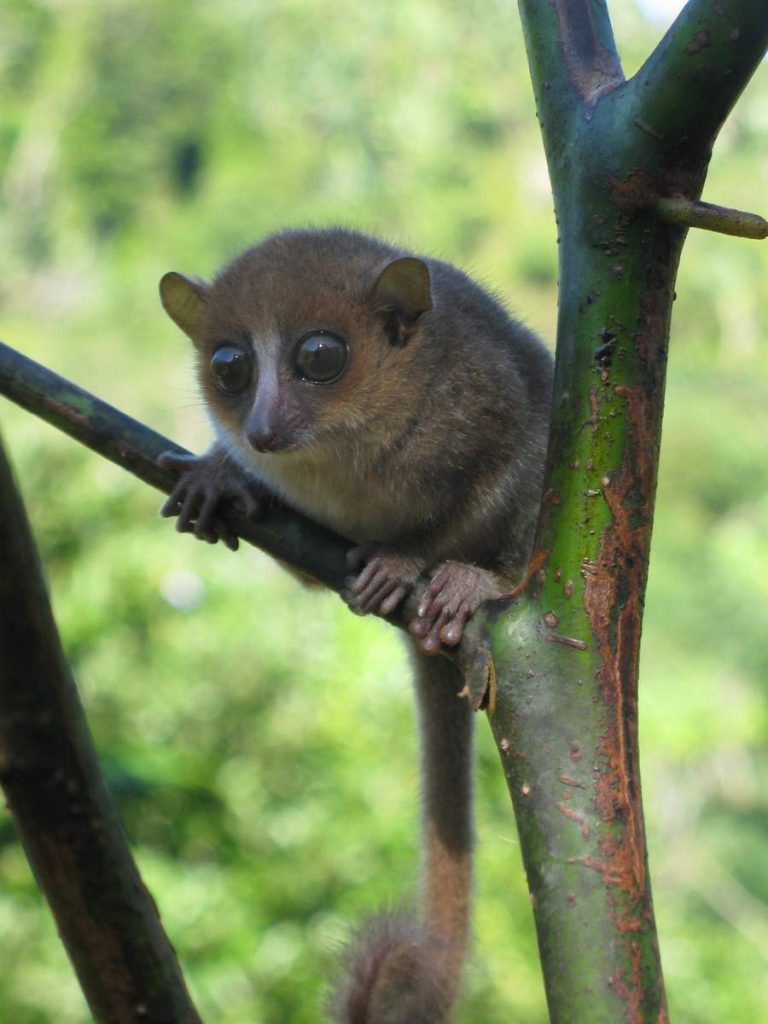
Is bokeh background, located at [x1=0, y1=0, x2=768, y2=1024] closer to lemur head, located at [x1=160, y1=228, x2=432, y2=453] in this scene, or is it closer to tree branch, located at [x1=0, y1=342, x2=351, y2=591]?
lemur head, located at [x1=160, y1=228, x2=432, y2=453]

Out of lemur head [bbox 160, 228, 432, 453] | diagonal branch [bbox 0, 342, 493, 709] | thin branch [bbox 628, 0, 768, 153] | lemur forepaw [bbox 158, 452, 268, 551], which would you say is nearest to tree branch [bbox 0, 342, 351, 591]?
diagonal branch [bbox 0, 342, 493, 709]

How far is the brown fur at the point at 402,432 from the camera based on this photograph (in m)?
2.29

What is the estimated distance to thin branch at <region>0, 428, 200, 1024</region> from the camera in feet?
4.14

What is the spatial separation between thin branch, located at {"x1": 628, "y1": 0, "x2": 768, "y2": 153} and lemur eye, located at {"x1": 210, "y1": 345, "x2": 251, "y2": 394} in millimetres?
1175

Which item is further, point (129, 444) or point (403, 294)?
point (403, 294)

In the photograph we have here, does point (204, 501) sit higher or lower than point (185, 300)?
lower

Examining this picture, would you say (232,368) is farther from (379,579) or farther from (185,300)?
(379,579)

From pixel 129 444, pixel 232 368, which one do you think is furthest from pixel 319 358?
pixel 129 444

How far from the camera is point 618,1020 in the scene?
1.17 m

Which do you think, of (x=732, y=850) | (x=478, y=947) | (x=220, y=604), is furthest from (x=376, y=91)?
(x=478, y=947)

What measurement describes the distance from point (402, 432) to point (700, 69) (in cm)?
117

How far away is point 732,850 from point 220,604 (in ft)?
21.1

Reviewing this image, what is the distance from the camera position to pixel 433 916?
222 centimetres

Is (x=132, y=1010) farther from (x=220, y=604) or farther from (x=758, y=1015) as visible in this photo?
(x=758, y=1015)
